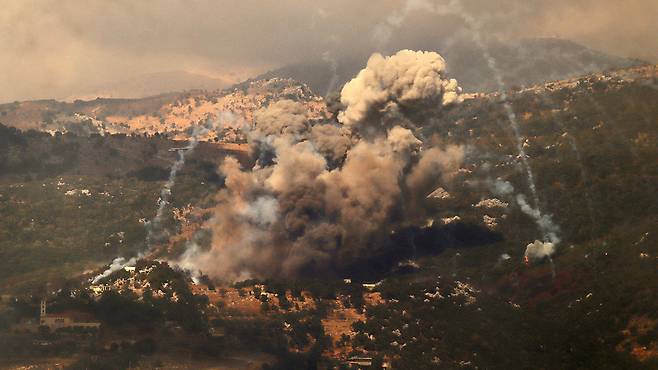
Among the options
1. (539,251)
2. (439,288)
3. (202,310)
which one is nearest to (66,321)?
(202,310)

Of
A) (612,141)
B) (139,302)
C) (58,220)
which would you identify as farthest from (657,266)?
(58,220)

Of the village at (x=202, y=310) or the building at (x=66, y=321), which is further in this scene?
the building at (x=66, y=321)

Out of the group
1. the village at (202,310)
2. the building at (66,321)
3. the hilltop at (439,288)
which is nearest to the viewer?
the village at (202,310)

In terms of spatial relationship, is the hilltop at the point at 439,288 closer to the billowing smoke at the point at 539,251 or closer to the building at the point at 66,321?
the billowing smoke at the point at 539,251

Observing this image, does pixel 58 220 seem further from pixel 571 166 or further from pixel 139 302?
pixel 571 166

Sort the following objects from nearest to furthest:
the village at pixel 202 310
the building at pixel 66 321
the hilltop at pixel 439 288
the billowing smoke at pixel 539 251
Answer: the village at pixel 202 310, the building at pixel 66 321, the hilltop at pixel 439 288, the billowing smoke at pixel 539 251

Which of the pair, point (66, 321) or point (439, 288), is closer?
point (66, 321)

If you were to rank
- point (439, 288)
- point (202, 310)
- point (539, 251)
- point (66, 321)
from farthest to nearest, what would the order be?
point (539, 251) < point (439, 288) < point (202, 310) < point (66, 321)

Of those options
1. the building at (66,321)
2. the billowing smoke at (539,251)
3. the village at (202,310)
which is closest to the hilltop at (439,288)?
the village at (202,310)

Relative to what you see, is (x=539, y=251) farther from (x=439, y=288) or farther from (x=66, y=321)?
(x=66, y=321)
